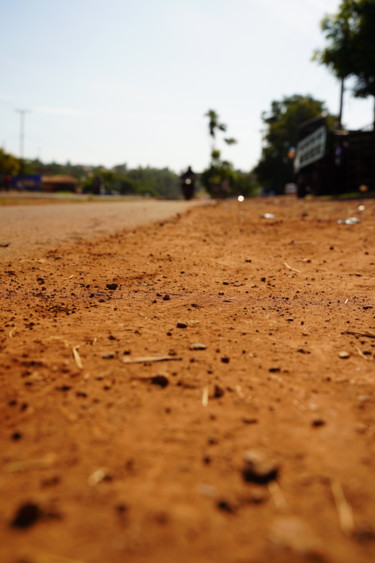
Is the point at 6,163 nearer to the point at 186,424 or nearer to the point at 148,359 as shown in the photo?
the point at 148,359

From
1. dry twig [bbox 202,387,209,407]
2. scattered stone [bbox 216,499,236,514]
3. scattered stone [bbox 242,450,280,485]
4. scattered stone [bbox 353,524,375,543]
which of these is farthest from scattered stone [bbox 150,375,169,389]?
scattered stone [bbox 353,524,375,543]

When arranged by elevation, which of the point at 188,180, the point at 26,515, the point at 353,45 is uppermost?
the point at 353,45

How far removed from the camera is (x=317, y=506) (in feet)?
3.76

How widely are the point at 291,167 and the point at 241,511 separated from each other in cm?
→ 5089

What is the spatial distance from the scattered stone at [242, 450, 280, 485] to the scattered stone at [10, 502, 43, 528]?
1.90 ft

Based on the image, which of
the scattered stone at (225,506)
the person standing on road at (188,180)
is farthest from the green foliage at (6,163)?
the scattered stone at (225,506)

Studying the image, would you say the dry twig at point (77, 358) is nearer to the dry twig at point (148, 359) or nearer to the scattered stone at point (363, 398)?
the dry twig at point (148, 359)

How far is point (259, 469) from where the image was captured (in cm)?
126

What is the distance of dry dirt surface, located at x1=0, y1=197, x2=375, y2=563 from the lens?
105 centimetres

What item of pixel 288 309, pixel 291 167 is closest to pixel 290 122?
pixel 291 167

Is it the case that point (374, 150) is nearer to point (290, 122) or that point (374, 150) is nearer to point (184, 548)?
point (184, 548)

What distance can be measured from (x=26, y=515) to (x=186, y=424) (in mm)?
589

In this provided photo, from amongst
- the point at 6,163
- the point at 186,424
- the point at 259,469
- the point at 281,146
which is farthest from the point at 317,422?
the point at 6,163

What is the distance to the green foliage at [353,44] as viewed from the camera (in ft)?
61.1
